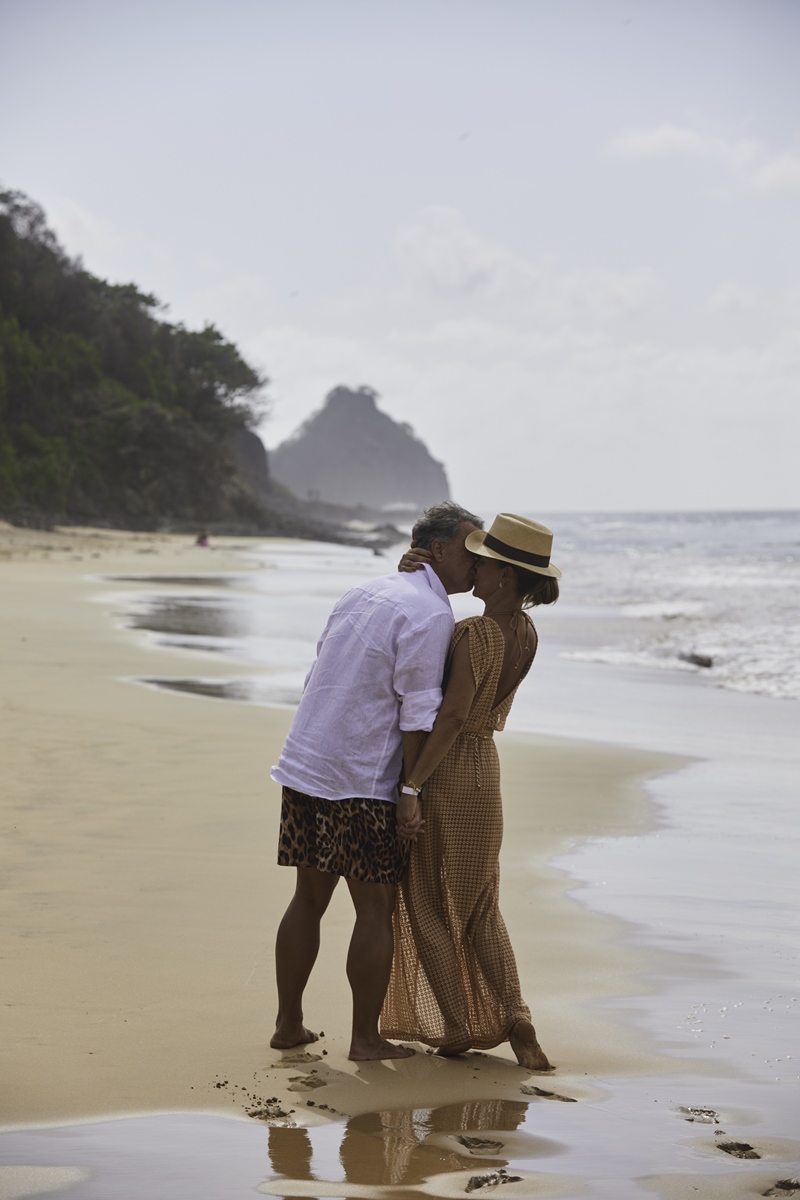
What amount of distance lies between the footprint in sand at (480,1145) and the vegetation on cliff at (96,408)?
41914mm

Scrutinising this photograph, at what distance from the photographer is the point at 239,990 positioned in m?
4.04

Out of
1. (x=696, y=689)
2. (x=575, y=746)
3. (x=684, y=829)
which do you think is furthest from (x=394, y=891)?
(x=696, y=689)

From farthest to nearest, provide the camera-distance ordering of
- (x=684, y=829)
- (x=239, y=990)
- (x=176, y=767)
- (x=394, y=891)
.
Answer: (x=176, y=767) → (x=684, y=829) → (x=239, y=990) → (x=394, y=891)

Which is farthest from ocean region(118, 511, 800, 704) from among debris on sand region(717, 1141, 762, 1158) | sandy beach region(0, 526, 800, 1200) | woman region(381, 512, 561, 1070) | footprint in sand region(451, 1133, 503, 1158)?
debris on sand region(717, 1141, 762, 1158)

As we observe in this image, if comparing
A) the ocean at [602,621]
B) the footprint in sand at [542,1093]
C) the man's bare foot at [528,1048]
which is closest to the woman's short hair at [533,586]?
the man's bare foot at [528,1048]

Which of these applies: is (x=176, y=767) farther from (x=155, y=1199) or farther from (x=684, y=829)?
(x=155, y=1199)

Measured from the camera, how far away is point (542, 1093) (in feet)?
11.1

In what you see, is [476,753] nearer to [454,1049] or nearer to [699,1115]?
[454,1049]

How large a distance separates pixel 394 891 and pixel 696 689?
31.9 feet

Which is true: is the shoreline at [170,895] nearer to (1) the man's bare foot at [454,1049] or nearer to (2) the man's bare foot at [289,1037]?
(2) the man's bare foot at [289,1037]

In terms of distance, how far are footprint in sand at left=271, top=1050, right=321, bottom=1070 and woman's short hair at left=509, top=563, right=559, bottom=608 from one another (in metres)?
1.43

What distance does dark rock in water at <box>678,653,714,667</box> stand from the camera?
1503cm

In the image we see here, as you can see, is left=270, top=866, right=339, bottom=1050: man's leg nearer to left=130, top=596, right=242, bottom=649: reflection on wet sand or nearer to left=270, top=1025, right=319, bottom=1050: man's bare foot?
left=270, top=1025, right=319, bottom=1050: man's bare foot

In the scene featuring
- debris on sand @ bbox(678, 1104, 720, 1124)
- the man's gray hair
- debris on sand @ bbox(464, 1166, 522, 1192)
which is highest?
the man's gray hair
